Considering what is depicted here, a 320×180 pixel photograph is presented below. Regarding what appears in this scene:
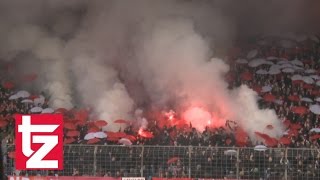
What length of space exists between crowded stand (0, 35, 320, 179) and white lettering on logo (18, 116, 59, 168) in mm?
1332

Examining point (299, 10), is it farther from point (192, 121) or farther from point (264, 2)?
point (192, 121)

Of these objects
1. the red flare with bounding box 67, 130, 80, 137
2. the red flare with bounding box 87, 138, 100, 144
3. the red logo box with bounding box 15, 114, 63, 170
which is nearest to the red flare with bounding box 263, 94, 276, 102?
the red flare with bounding box 87, 138, 100, 144

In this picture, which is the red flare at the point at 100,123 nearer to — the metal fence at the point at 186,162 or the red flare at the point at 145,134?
the red flare at the point at 145,134

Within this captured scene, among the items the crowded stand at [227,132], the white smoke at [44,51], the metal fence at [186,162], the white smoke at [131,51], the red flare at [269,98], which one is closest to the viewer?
the metal fence at [186,162]

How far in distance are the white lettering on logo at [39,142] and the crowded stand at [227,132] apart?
52.4 inches

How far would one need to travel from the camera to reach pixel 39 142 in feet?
35.8

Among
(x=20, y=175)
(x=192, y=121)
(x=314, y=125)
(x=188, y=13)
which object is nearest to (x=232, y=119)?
(x=192, y=121)

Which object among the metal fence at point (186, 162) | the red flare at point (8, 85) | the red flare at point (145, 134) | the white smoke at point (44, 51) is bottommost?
the metal fence at point (186, 162)

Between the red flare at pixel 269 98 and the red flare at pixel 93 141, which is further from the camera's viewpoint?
the red flare at pixel 269 98

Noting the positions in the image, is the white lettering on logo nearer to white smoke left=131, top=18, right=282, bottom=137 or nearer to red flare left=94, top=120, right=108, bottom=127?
red flare left=94, top=120, right=108, bottom=127

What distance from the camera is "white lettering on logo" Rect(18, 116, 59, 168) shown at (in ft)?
36.2

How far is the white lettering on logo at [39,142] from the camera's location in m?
11.0

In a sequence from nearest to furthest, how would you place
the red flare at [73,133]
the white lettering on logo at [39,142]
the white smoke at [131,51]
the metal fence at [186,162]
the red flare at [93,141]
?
the white lettering on logo at [39,142], the metal fence at [186,162], the red flare at [93,141], the red flare at [73,133], the white smoke at [131,51]

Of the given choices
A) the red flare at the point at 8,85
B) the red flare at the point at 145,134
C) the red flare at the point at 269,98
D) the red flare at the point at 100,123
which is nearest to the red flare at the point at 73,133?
the red flare at the point at 100,123
